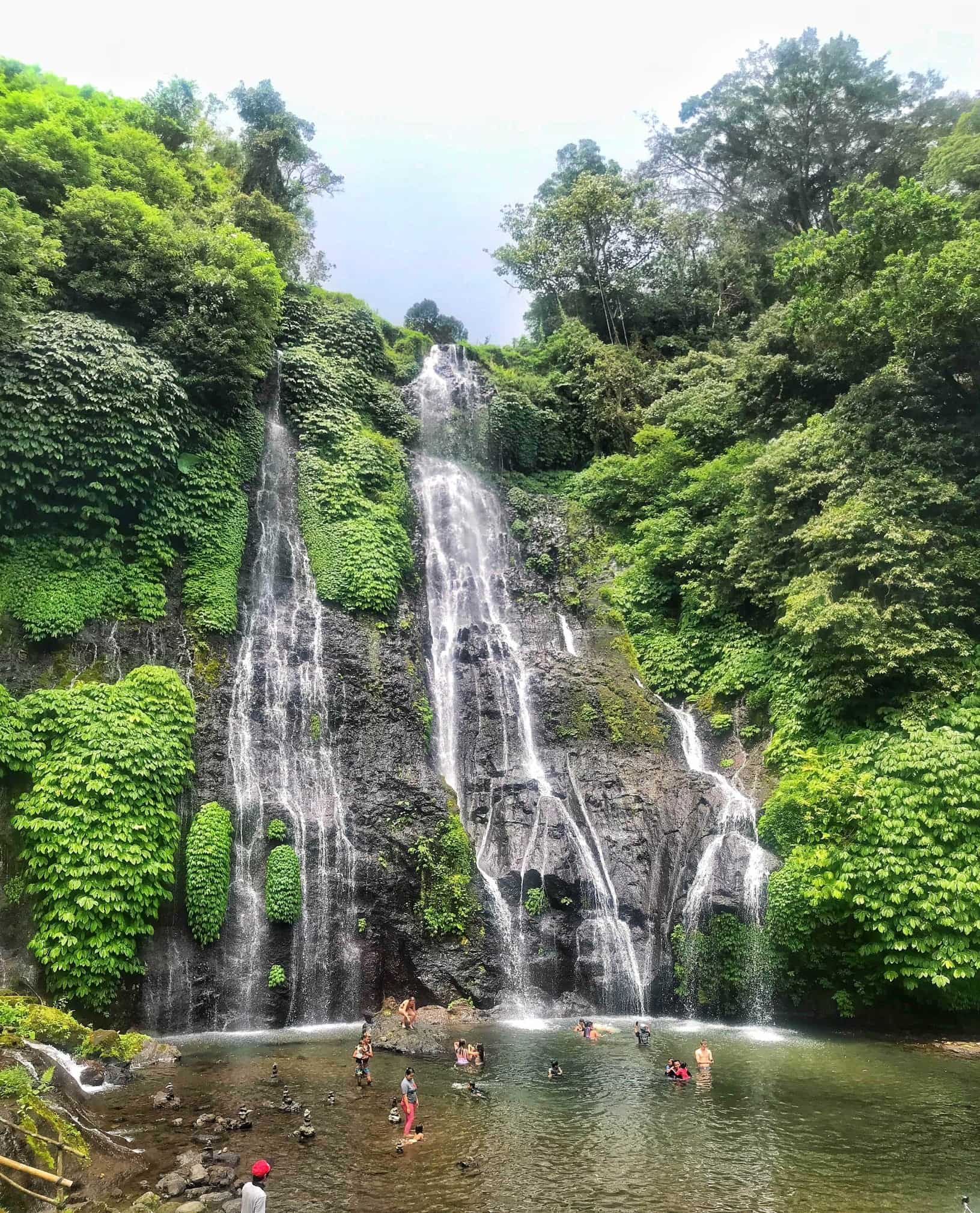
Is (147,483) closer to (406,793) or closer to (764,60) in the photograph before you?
(406,793)

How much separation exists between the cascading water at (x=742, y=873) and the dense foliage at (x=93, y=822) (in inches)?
440

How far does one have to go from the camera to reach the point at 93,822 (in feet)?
47.3

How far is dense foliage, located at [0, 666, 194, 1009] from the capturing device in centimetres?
1373

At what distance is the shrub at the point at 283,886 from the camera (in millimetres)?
15773

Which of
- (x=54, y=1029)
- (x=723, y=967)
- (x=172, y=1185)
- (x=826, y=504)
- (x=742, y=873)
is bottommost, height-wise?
(x=172, y=1185)

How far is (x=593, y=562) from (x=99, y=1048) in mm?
19079

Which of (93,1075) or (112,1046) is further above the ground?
(112,1046)

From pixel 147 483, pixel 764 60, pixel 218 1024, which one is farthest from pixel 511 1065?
pixel 764 60

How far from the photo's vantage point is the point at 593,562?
25.9 metres

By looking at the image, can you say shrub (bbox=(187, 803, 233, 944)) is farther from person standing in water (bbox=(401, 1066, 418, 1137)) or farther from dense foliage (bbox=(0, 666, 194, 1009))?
person standing in water (bbox=(401, 1066, 418, 1137))

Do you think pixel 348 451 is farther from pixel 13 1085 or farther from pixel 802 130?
pixel 802 130

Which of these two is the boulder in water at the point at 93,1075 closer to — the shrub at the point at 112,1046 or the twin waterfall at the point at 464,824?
the shrub at the point at 112,1046

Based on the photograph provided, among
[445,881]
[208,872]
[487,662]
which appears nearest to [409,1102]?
[445,881]

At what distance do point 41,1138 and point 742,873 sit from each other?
13.4 m
